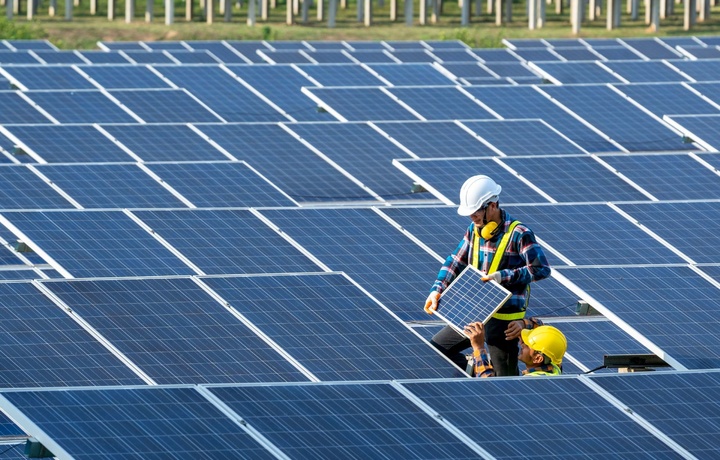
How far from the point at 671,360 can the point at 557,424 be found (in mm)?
3200

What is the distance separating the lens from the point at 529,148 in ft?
99.9

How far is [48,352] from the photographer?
14.9 m

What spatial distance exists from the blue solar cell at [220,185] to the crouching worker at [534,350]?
1034 cm

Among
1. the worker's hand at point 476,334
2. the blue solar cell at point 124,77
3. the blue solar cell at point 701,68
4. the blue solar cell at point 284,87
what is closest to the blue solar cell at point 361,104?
the blue solar cell at point 284,87

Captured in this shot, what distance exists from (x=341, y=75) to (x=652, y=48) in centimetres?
1059

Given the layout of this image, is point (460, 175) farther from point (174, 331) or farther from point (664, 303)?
point (174, 331)

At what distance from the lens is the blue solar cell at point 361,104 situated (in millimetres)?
34188

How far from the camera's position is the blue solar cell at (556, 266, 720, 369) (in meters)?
16.0

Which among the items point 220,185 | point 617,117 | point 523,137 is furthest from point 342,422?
point 617,117

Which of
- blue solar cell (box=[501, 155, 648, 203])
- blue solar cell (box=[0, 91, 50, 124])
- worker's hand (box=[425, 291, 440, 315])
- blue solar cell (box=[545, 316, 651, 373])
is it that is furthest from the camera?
blue solar cell (box=[0, 91, 50, 124])

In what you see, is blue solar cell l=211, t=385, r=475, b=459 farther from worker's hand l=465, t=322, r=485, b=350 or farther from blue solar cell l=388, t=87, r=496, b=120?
blue solar cell l=388, t=87, r=496, b=120

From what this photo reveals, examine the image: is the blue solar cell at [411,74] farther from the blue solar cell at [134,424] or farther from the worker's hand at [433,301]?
the blue solar cell at [134,424]

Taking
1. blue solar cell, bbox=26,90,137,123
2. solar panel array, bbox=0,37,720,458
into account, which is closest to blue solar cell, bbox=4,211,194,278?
solar panel array, bbox=0,37,720,458

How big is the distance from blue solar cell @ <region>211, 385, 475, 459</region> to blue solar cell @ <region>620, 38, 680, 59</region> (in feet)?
113
